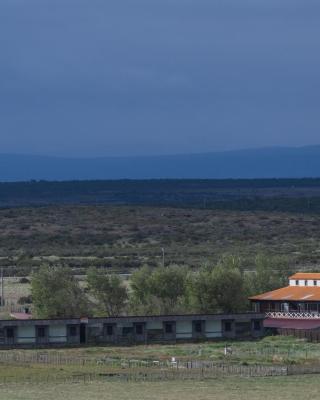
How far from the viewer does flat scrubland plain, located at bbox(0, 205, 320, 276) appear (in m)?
116

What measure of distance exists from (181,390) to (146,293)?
2753cm

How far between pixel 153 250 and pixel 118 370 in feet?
236

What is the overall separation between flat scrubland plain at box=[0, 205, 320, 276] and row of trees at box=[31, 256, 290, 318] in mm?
22363

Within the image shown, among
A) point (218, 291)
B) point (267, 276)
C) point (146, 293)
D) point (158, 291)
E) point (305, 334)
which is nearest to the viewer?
point (305, 334)

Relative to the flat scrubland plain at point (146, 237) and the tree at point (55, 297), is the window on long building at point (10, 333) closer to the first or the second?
the tree at point (55, 297)

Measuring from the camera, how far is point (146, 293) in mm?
80062

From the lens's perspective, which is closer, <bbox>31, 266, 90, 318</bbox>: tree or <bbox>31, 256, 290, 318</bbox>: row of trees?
<bbox>31, 266, 90, 318</bbox>: tree

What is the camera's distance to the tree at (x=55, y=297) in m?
77.6

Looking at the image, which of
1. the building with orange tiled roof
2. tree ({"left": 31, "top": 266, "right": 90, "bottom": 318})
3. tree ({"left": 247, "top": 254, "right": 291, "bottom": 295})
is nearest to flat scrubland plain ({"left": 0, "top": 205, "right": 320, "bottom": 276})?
tree ({"left": 247, "top": 254, "right": 291, "bottom": 295})

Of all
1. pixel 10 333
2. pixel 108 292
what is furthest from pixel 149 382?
pixel 108 292

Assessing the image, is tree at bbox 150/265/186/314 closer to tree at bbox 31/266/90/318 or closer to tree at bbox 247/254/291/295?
tree at bbox 31/266/90/318

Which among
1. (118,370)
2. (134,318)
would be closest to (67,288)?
(134,318)

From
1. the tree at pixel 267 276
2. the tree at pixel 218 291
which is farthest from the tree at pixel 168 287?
the tree at pixel 267 276

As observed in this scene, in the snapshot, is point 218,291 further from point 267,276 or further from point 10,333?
point 10,333
